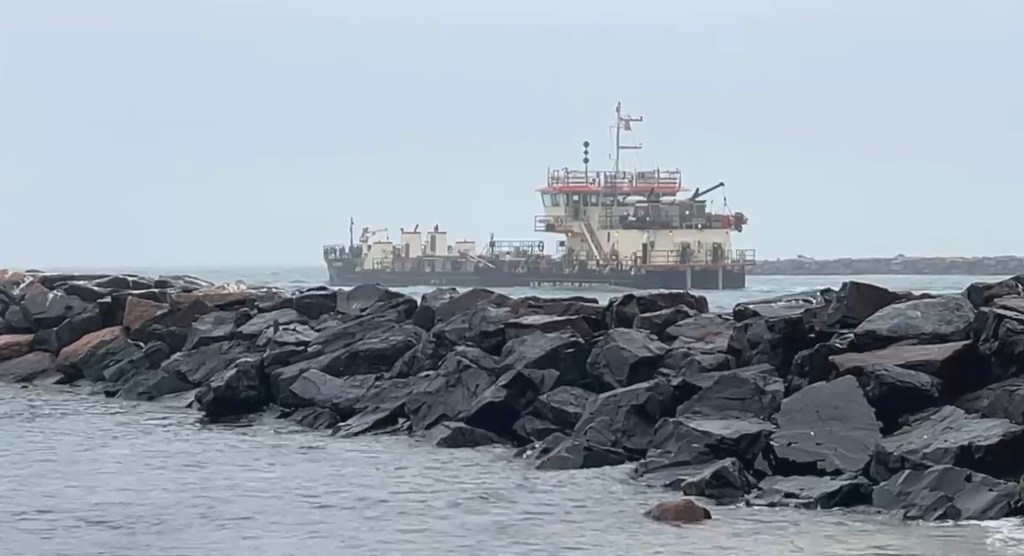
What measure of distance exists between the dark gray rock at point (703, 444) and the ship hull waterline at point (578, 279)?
1858 inches

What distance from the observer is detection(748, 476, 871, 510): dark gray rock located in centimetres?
1211

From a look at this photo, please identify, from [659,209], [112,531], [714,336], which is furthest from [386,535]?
[659,209]

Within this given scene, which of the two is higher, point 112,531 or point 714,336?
point 714,336

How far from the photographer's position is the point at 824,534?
11.1 meters

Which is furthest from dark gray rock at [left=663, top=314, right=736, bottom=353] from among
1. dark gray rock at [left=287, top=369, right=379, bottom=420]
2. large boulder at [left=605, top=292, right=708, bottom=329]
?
dark gray rock at [left=287, top=369, right=379, bottom=420]

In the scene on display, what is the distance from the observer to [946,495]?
11609mm

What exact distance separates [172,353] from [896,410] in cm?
1290

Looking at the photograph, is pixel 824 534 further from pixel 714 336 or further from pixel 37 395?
pixel 37 395

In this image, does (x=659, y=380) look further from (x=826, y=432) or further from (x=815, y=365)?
(x=826, y=432)

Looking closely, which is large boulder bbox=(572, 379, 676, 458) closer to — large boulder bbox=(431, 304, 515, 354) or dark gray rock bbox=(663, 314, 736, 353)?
dark gray rock bbox=(663, 314, 736, 353)

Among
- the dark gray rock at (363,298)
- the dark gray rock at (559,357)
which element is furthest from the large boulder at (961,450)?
the dark gray rock at (363,298)

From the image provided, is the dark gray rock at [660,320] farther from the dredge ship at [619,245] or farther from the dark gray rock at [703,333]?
the dredge ship at [619,245]

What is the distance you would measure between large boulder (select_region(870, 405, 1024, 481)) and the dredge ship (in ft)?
159

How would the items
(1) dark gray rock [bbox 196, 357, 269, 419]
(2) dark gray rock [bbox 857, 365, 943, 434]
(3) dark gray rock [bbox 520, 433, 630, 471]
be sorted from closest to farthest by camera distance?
(2) dark gray rock [bbox 857, 365, 943, 434]
(3) dark gray rock [bbox 520, 433, 630, 471]
(1) dark gray rock [bbox 196, 357, 269, 419]
